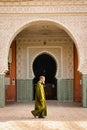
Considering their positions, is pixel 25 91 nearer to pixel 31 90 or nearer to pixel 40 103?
pixel 31 90

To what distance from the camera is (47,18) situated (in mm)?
9734

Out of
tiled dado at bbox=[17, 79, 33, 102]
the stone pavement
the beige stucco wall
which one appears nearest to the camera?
the stone pavement

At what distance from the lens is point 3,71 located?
973cm

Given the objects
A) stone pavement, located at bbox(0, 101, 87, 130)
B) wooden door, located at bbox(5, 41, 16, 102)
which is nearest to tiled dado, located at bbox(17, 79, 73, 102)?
wooden door, located at bbox(5, 41, 16, 102)

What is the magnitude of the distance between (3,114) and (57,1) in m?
3.60

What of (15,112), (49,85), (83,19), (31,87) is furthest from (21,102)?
(83,19)

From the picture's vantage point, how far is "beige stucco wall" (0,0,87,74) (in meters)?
9.70

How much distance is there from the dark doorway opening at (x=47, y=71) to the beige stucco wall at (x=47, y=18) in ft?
11.6

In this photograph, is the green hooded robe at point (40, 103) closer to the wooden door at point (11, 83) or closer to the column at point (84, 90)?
the column at point (84, 90)

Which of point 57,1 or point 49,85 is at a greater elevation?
point 57,1

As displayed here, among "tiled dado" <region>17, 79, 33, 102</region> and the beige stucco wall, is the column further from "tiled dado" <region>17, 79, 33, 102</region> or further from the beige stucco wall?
"tiled dado" <region>17, 79, 33, 102</region>

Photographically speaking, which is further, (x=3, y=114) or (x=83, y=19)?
(x=83, y=19)

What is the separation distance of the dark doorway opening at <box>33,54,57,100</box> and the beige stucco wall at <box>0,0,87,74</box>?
11.6ft

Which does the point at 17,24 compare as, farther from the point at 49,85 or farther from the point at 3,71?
the point at 49,85
